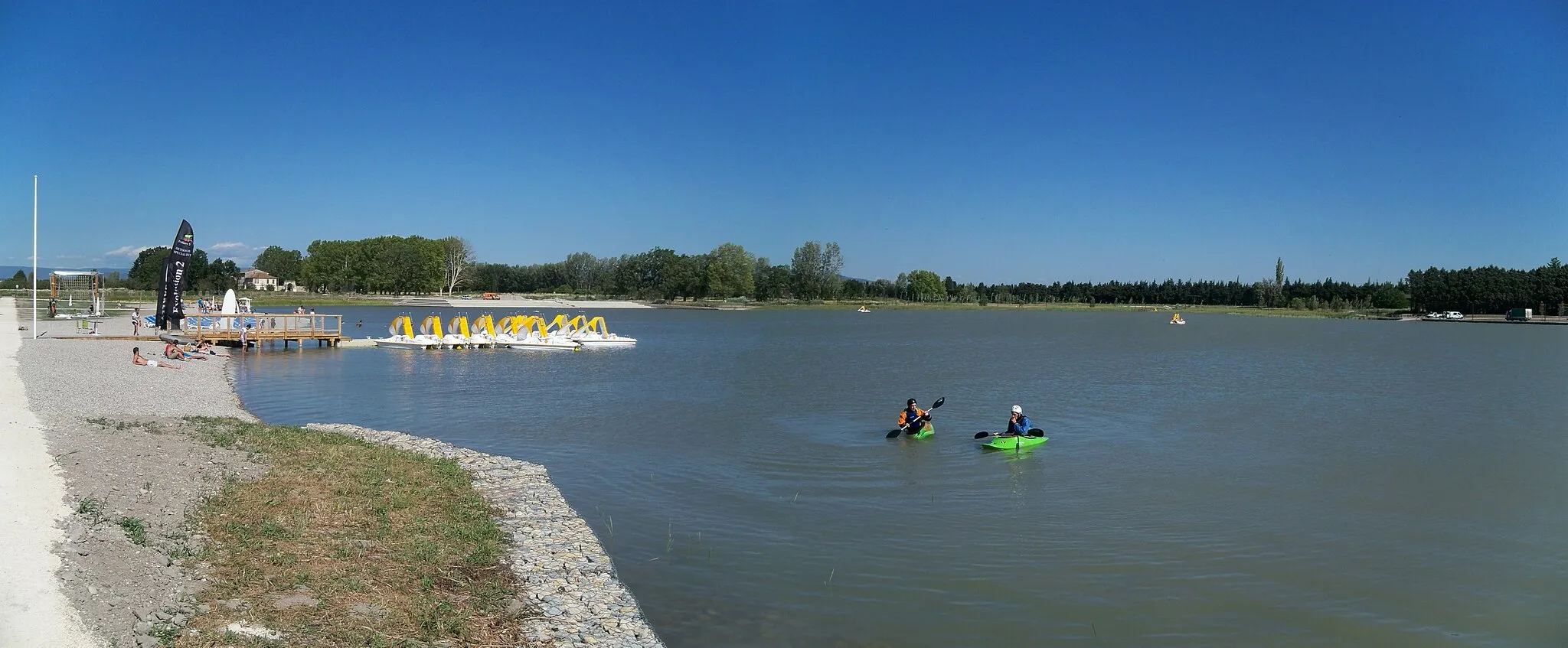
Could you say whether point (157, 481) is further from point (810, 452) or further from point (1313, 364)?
point (1313, 364)

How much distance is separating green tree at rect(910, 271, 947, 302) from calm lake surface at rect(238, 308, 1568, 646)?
13879 cm

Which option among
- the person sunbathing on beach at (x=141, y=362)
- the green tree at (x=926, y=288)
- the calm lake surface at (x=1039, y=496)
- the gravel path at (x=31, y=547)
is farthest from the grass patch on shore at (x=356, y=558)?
the green tree at (x=926, y=288)

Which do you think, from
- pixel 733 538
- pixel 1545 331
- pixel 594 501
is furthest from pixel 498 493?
pixel 1545 331

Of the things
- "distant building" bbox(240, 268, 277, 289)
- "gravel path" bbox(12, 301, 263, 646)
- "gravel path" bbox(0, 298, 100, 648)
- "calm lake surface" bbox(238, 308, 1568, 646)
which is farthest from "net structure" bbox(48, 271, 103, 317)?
"distant building" bbox(240, 268, 277, 289)

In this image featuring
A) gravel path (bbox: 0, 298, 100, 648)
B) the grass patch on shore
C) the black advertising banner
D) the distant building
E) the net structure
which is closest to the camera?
gravel path (bbox: 0, 298, 100, 648)

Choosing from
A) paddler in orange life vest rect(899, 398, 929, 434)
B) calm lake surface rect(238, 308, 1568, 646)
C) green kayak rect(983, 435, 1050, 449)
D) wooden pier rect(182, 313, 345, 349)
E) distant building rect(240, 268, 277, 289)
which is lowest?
calm lake surface rect(238, 308, 1568, 646)

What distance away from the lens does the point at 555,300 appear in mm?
149000

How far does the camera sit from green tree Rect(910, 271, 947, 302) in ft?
586

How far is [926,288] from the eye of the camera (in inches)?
7062

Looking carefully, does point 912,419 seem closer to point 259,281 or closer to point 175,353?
point 175,353

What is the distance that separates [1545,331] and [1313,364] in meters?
67.2

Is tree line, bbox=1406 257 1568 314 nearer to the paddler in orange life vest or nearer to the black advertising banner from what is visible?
the paddler in orange life vest

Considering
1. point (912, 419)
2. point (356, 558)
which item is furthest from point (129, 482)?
point (912, 419)

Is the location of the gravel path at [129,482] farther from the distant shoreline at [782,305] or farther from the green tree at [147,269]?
the green tree at [147,269]
